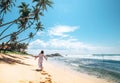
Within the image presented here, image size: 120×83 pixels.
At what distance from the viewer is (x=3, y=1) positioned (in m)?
35.0

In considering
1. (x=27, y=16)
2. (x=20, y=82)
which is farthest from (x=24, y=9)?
(x=20, y=82)

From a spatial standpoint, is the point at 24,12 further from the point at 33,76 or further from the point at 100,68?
the point at 33,76

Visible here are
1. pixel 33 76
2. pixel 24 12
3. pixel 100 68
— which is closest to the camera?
pixel 33 76

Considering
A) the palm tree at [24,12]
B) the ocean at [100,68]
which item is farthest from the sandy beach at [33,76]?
the palm tree at [24,12]

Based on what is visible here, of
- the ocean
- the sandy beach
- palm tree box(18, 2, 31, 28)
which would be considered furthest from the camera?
palm tree box(18, 2, 31, 28)

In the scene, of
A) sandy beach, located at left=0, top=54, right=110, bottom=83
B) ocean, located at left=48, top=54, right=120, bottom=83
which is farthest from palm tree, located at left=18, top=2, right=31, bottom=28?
sandy beach, located at left=0, top=54, right=110, bottom=83

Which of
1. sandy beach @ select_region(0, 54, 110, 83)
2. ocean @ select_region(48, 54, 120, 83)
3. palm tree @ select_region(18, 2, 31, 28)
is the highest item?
palm tree @ select_region(18, 2, 31, 28)

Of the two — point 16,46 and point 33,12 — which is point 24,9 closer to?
point 33,12

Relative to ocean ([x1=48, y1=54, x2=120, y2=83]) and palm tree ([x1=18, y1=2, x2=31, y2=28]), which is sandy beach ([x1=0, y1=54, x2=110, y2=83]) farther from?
palm tree ([x1=18, y1=2, x2=31, y2=28])

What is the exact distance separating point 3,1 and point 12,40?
577 inches

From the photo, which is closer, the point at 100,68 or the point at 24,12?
the point at 100,68

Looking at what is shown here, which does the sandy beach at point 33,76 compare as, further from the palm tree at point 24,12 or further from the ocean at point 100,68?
the palm tree at point 24,12

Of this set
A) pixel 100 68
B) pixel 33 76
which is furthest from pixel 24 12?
pixel 33 76

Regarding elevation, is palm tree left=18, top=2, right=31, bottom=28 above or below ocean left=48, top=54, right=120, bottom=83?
above
